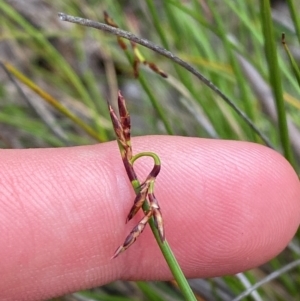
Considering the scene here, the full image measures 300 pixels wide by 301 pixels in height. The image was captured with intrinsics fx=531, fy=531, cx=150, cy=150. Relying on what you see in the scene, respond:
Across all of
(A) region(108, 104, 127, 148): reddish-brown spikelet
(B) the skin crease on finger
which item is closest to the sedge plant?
(A) region(108, 104, 127, 148): reddish-brown spikelet

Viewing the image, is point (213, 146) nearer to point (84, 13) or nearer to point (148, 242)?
point (148, 242)

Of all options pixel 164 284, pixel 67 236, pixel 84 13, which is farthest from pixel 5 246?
pixel 84 13

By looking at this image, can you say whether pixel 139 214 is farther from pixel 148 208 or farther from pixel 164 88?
pixel 164 88

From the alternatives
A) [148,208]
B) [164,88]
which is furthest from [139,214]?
[164,88]

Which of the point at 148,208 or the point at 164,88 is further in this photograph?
the point at 164,88

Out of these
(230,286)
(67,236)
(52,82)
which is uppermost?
(52,82)

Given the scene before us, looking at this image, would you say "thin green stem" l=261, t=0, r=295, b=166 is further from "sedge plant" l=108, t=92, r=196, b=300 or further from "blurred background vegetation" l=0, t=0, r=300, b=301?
"sedge plant" l=108, t=92, r=196, b=300
